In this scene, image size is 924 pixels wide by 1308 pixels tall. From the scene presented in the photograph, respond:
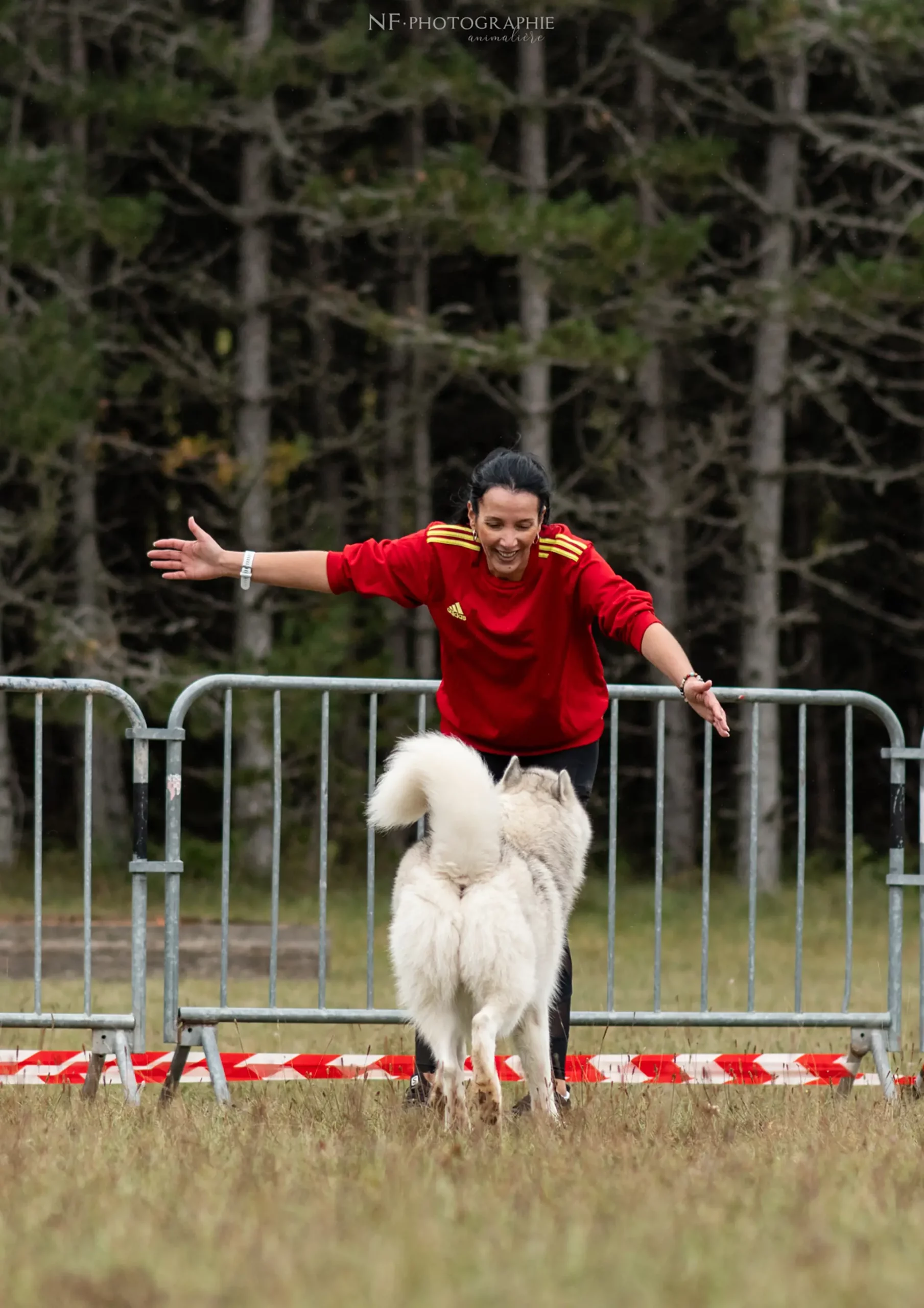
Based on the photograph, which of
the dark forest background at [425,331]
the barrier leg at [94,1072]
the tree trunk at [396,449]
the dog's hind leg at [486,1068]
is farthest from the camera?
the tree trunk at [396,449]

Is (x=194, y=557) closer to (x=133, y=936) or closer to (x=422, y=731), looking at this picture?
(x=422, y=731)

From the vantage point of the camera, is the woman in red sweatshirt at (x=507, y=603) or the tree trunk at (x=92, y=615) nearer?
the woman in red sweatshirt at (x=507, y=603)

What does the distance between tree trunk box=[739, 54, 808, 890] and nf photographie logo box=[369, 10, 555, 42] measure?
96.5 inches

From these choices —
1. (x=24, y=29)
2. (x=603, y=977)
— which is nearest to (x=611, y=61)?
(x=24, y=29)

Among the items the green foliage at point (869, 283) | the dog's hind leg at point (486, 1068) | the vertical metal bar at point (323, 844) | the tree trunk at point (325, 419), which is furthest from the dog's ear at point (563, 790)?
the tree trunk at point (325, 419)

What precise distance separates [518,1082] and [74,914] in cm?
823

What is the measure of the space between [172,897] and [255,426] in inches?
463

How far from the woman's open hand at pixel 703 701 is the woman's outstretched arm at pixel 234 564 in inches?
51.2

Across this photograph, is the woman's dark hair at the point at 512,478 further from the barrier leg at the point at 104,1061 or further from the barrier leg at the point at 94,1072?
the barrier leg at the point at 94,1072

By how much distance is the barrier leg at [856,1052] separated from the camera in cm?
715

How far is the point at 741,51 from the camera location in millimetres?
16375

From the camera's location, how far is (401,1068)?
6938 mm

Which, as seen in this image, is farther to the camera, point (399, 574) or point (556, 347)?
point (556, 347)

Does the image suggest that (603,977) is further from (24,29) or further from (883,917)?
(24,29)
